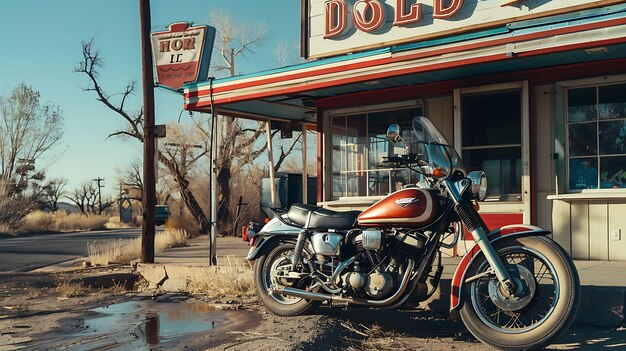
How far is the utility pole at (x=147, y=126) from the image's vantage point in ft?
38.2

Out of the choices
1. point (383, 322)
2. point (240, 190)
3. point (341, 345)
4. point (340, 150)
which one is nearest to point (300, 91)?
point (340, 150)

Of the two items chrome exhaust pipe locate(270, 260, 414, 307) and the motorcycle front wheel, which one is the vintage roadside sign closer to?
the motorcycle front wheel

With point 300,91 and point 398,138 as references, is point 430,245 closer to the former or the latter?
point 398,138

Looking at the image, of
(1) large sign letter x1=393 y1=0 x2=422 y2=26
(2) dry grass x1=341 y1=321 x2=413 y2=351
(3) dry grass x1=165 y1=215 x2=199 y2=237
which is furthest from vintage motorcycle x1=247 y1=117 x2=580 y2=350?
(3) dry grass x1=165 y1=215 x2=199 y2=237

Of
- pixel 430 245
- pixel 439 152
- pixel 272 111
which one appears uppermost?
pixel 272 111

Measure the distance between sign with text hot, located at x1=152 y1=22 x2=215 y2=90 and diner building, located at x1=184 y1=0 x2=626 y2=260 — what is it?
2.11ft

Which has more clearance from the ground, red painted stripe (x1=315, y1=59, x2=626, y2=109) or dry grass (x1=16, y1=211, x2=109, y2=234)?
red painted stripe (x1=315, y1=59, x2=626, y2=109)

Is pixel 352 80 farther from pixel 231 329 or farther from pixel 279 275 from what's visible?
pixel 231 329

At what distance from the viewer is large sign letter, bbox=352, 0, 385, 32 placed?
10359mm

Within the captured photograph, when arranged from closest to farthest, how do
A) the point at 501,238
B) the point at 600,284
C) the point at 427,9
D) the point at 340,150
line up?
1. the point at 501,238
2. the point at 600,284
3. the point at 427,9
4. the point at 340,150

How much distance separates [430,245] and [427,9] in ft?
18.3

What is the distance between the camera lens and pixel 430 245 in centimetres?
541

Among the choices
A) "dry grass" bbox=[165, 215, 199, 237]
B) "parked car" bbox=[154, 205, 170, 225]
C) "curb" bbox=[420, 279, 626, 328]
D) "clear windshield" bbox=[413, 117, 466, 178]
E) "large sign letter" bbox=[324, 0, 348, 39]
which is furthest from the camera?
"dry grass" bbox=[165, 215, 199, 237]

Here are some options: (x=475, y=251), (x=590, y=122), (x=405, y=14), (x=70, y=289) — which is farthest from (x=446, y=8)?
(x=70, y=289)
